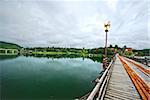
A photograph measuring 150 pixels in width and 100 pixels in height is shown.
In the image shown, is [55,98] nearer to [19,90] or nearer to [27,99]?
Answer: [27,99]

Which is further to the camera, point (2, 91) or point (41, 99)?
point (2, 91)

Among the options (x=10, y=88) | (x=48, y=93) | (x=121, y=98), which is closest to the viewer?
(x=121, y=98)

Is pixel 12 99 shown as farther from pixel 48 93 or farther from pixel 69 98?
pixel 69 98

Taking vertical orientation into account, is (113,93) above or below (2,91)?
above

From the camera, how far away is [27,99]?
643 inches

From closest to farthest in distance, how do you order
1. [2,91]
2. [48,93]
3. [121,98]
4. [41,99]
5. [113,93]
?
[121,98]
[113,93]
[41,99]
[48,93]
[2,91]

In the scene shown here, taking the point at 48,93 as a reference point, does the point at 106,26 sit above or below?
above

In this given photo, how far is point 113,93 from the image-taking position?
28.5 ft

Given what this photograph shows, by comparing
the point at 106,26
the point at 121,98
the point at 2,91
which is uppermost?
the point at 106,26

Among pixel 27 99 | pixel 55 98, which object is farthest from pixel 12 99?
pixel 55 98

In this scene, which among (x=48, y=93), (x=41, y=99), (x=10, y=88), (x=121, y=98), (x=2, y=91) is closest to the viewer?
(x=121, y=98)

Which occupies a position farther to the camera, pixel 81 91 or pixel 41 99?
pixel 81 91

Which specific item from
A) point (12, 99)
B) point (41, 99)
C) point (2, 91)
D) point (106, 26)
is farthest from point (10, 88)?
point (106, 26)

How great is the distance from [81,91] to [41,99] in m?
5.03
